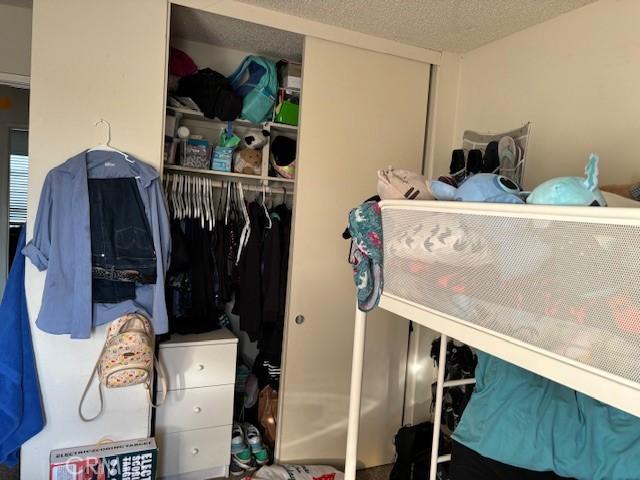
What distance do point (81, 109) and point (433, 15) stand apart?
1.62 metres

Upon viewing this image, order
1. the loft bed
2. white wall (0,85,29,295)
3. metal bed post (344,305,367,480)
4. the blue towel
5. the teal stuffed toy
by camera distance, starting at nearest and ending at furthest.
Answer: the loft bed
the teal stuffed toy
metal bed post (344,305,367,480)
the blue towel
white wall (0,85,29,295)

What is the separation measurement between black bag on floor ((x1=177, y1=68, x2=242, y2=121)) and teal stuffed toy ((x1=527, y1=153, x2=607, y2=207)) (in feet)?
6.00

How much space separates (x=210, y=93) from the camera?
237cm

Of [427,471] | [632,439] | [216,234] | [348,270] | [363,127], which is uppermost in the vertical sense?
[363,127]

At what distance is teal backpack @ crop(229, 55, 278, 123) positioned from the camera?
2471 mm

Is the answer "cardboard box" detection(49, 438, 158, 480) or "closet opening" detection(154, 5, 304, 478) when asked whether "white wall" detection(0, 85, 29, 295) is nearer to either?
"closet opening" detection(154, 5, 304, 478)

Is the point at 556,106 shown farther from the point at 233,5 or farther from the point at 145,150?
the point at 145,150

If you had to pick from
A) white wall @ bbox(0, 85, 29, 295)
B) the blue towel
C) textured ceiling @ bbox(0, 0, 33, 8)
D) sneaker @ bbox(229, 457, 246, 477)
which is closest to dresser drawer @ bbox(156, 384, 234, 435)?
sneaker @ bbox(229, 457, 246, 477)

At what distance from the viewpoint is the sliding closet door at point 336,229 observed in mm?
2311

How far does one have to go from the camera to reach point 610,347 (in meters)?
0.87

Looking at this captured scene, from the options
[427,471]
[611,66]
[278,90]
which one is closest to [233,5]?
[278,90]

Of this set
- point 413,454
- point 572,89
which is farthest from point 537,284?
point 413,454

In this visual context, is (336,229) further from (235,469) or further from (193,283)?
(235,469)

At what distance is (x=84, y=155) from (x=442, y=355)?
1.71m
